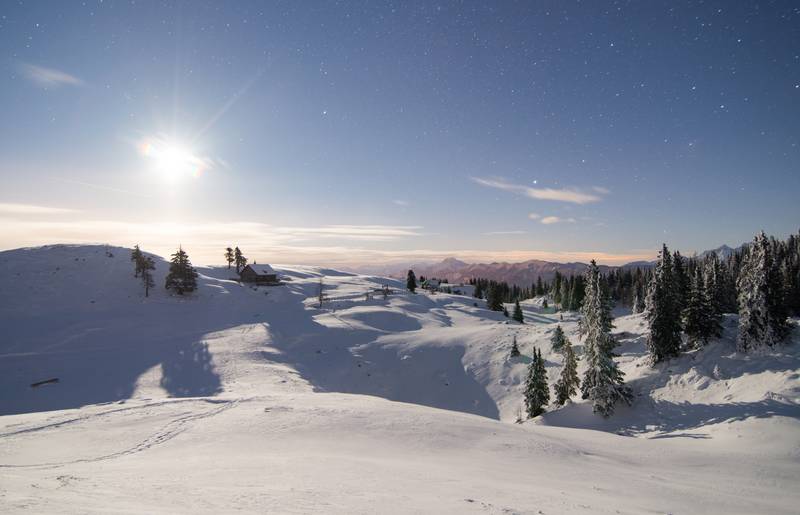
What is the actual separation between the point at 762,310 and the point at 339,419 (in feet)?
120

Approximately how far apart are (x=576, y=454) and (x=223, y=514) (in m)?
16.2

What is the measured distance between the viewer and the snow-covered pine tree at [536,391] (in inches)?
1355

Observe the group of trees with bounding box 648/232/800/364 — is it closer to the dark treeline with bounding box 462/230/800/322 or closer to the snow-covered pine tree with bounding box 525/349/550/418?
the dark treeline with bounding box 462/230/800/322

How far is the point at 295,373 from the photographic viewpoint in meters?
38.6

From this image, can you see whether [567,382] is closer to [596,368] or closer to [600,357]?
[596,368]

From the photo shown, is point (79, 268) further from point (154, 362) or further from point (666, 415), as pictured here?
point (666, 415)

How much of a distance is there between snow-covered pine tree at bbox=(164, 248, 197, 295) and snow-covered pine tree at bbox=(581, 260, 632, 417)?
67044mm

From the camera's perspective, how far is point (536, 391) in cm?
3459

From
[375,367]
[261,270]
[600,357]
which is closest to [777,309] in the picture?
[600,357]

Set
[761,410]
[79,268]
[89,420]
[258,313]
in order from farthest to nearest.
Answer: [79,268] → [258,313] → [761,410] → [89,420]

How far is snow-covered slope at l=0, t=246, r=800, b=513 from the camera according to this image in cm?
954

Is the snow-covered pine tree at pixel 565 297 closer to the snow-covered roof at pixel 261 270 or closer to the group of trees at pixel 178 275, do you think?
the snow-covered roof at pixel 261 270

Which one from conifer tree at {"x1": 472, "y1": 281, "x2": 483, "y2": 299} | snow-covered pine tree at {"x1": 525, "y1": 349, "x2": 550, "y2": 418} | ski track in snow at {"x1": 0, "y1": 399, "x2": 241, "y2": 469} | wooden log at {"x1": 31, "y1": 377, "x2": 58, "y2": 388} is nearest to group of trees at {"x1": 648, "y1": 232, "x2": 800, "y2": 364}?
snow-covered pine tree at {"x1": 525, "y1": 349, "x2": 550, "y2": 418}

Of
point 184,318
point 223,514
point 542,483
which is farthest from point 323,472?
point 184,318
